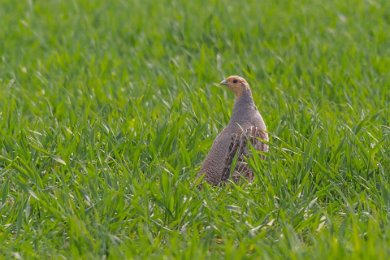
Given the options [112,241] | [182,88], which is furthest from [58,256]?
[182,88]

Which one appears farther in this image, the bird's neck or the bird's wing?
the bird's neck

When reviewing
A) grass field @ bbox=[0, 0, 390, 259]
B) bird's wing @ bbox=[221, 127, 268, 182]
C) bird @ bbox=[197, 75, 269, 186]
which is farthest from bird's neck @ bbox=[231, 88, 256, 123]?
grass field @ bbox=[0, 0, 390, 259]

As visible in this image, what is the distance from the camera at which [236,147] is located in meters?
5.74

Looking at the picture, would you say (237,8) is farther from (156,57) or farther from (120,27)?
(156,57)

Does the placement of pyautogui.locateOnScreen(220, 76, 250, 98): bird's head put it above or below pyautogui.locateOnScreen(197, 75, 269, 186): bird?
above

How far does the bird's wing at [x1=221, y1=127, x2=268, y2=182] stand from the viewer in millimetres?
5645

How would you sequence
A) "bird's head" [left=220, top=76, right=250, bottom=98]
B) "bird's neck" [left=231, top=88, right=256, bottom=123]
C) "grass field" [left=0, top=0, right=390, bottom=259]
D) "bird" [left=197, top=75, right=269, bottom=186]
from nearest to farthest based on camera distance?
"grass field" [left=0, top=0, right=390, bottom=259], "bird" [left=197, top=75, right=269, bottom=186], "bird's neck" [left=231, top=88, right=256, bottom=123], "bird's head" [left=220, top=76, right=250, bottom=98]

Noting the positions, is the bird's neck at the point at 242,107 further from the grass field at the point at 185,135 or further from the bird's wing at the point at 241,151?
the grass field at the point at 185,135

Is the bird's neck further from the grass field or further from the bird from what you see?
the grass field

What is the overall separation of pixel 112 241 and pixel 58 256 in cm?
26

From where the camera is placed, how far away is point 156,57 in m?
9.37

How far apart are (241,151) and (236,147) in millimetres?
38

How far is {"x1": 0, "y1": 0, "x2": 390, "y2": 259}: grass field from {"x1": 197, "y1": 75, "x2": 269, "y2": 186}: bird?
0.15m

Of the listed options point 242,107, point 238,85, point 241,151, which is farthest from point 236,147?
point 238,85
